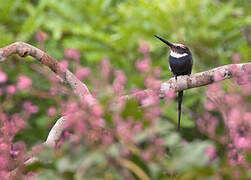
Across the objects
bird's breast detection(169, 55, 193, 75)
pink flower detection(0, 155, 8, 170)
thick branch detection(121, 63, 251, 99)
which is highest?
bird's breast detection(169, 55, 193, 75)

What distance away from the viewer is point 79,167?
46.7 inches

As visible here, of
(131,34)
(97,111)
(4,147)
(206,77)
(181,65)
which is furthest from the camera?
(131,34)

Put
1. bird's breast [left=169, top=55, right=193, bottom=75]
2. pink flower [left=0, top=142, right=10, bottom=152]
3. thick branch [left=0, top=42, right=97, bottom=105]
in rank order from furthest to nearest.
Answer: bird's breast [left=169, top=55, right=193, bottom=75] < thick branch [left=0, top=42, right=97, bottom=105] < pink flower [left=0, top=142, right=10, bottom=152]

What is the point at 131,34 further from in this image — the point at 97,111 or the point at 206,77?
the point at 97,111

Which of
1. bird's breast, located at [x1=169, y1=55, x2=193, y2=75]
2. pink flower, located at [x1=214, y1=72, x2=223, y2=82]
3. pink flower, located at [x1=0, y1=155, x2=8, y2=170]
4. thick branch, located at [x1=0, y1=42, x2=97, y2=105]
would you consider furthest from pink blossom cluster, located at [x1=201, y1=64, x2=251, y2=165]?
bird's breast, located at [x1=169, y1=55, x2=193, y2=75]

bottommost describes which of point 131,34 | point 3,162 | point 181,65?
point 3,162

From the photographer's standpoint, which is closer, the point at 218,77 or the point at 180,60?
the point at 218,77

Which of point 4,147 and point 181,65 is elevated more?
point 181,65

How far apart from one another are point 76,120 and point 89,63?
19.4 ft

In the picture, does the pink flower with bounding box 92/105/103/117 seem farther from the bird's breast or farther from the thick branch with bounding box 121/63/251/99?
the bird's breast

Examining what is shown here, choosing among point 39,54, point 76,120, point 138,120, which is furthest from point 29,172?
point 39,54

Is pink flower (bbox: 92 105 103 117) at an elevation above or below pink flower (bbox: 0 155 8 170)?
above

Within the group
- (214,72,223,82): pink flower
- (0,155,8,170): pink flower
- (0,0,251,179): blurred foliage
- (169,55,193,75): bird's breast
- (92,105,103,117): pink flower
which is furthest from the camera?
(0,0,251,179): blurred foliage

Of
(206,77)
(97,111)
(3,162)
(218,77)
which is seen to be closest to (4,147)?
(3,162)
